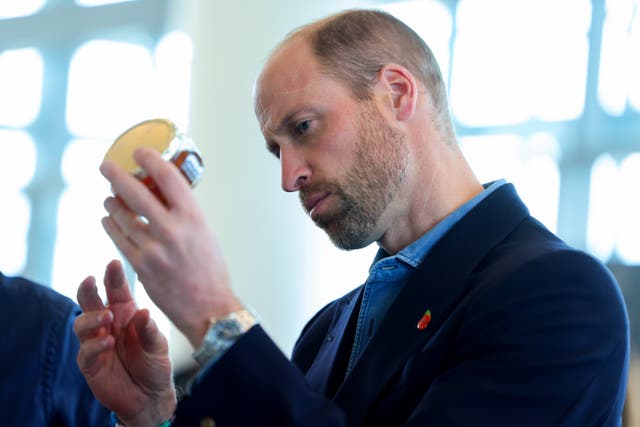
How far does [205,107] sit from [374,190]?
512cm

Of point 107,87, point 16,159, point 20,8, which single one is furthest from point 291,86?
point 20,8

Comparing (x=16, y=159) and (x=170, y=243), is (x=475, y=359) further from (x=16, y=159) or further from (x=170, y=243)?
(x=16, y=159)

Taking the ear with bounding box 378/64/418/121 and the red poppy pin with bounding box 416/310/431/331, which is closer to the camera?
the red poppy pin with bounding box 416/310/431/331

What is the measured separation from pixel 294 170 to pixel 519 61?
14.8 ft

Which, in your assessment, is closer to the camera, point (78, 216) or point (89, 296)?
point (89, 296)

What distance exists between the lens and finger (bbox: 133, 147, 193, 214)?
127 cm

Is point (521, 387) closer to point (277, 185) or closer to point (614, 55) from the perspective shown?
point (614, 55)

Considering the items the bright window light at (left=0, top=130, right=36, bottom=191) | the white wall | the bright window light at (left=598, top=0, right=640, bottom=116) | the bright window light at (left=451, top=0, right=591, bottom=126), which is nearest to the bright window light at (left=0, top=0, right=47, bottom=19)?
the bright window light at (left=0, top=130, right=36, bottom=191)

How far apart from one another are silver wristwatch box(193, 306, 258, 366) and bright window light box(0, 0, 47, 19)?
289 inches

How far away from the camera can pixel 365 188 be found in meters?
1.85

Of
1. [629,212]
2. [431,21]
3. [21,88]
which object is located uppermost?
[21,88]

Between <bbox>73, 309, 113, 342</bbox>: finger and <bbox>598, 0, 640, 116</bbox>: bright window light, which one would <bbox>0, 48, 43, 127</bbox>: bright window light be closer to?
<bbox>598, 0, 640, 116</bbox>: bright window light

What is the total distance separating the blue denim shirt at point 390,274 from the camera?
6.03 feet

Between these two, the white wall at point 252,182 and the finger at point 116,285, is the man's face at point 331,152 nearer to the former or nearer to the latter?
the finger at point 116,285
